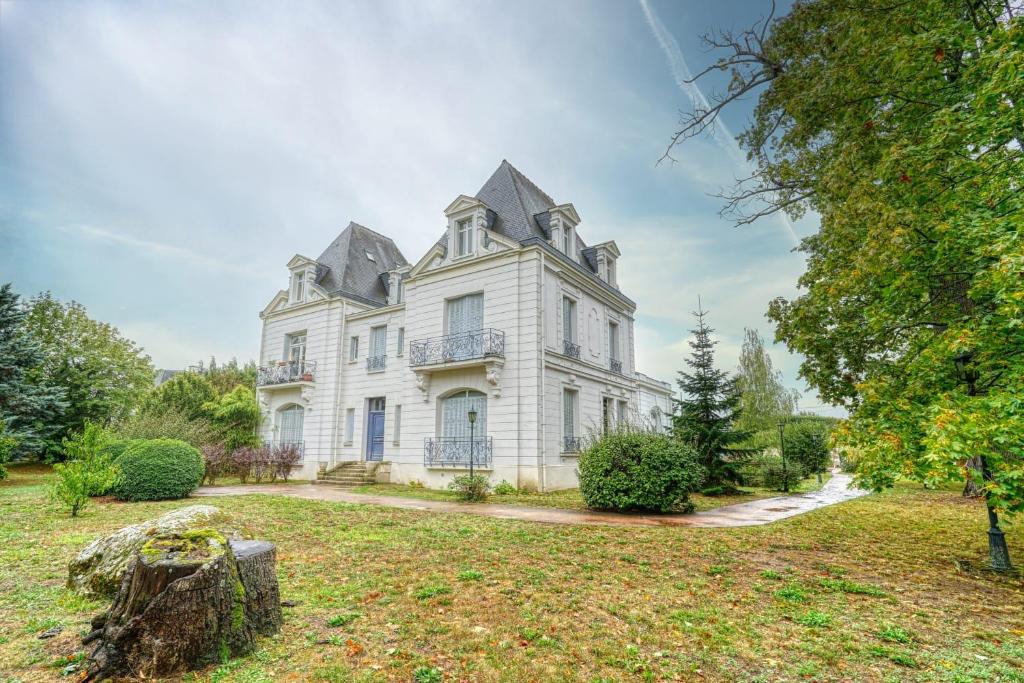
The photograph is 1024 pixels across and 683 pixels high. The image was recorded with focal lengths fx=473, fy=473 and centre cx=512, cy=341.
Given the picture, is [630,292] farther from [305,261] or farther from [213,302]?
[213,302]

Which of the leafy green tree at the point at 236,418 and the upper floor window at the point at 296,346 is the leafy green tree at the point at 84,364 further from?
the upper floor window at the point at 296,346

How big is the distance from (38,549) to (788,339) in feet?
39.7

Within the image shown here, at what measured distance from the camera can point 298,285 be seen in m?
20.8

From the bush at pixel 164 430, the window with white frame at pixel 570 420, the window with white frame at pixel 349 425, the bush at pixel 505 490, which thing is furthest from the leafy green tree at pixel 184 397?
the window with white frame at pixel 570 420

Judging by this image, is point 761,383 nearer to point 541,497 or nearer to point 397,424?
point 541,497

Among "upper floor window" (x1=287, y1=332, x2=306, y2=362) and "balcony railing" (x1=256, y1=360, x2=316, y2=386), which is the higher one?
"upper floor window" (x1=287, y1=332, x2=306, y2=362)

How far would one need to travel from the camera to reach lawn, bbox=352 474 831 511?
10961 mm

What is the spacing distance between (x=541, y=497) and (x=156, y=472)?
8.93 m

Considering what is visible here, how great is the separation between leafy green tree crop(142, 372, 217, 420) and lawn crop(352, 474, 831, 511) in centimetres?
928

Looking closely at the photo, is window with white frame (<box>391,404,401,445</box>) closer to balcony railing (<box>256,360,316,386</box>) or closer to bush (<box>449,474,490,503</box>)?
balcony railing (<box>256,360,316,386</box>)

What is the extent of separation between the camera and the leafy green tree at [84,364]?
63.5 ft

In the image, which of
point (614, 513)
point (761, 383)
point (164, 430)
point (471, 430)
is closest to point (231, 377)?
point (164, 430)

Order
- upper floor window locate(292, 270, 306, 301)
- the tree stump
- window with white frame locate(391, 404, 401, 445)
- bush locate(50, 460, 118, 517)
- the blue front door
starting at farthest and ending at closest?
upper floor window locate(292, 270, 306, 301) < the blue front door < window with white frame locate(391, 404, 401, 445) < bush locate(50, 460, 118, 517) < the tree stump

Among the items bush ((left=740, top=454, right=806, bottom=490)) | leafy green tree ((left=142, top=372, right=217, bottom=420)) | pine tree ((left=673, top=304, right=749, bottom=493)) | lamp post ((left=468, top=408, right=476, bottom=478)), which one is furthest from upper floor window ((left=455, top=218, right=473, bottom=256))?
leafy green tree ((left=142, top=372, right=217, bottom=420))
